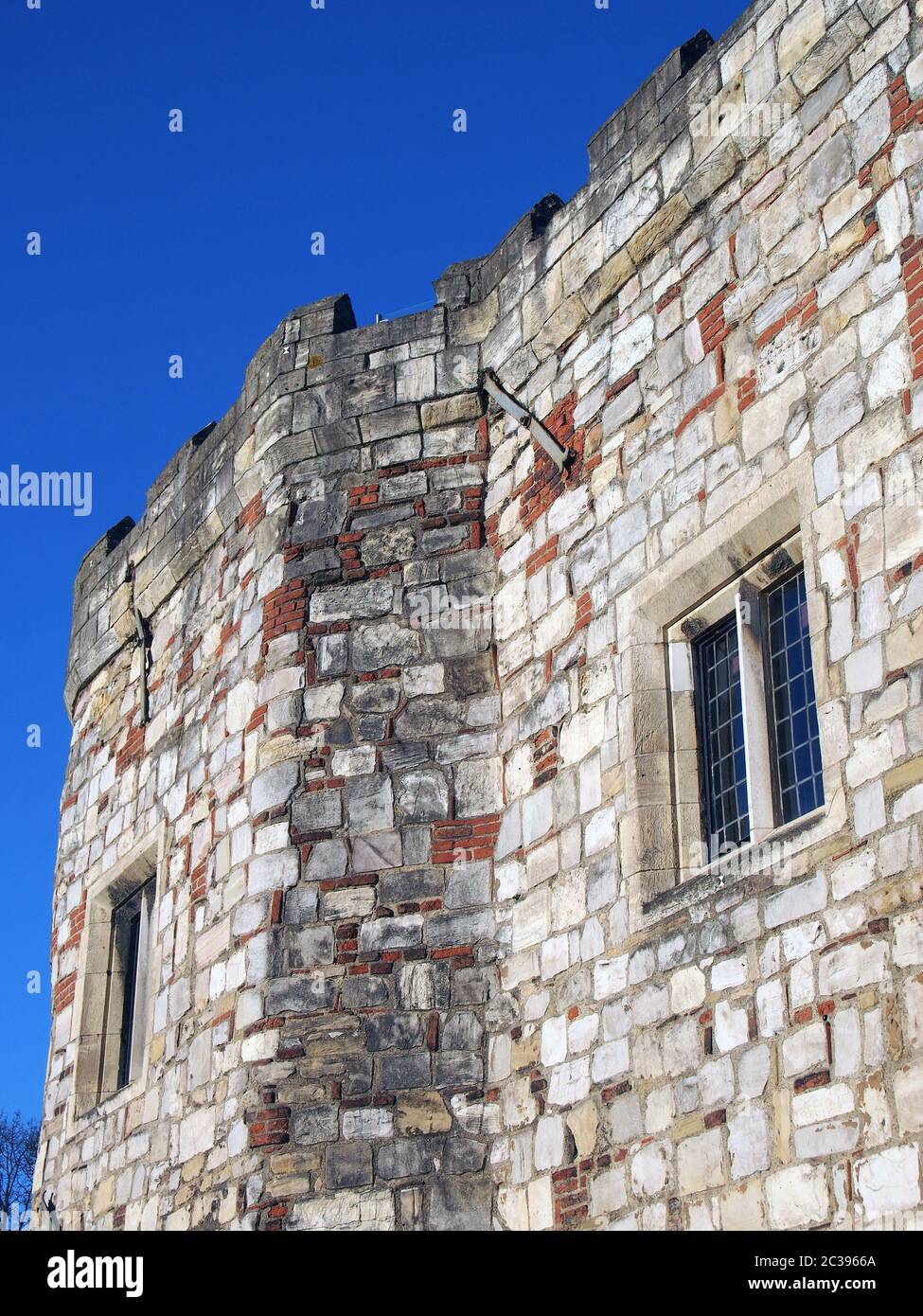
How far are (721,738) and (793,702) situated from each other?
457 mm

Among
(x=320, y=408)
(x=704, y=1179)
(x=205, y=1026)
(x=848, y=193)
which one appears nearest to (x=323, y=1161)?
(x=205, y=1026)

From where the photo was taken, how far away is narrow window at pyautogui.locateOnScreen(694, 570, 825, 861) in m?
6.52

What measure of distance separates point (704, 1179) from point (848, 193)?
3.47m

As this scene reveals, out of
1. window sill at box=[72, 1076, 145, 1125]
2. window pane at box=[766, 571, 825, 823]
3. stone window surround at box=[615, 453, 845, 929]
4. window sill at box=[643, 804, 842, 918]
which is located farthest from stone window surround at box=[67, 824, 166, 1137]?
window pane at box=[766, 571, 825, 823]

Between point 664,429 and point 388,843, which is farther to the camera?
point 388,843

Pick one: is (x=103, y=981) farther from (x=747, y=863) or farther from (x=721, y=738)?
(x=747, y=863)

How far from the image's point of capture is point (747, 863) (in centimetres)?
639

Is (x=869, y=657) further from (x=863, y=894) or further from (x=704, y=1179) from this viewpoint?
(x=704, y=1179)

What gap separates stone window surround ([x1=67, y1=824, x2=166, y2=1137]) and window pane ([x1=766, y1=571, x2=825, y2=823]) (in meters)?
3.97

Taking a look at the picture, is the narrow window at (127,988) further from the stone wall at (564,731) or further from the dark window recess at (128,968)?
the stone wall at (564,731)

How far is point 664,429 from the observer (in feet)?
24.4

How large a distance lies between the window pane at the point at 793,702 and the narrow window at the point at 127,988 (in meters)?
A: 4.53

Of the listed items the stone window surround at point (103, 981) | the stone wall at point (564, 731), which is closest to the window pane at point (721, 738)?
the stone wall at point (564, 731)

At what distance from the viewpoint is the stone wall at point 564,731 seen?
5.99m
